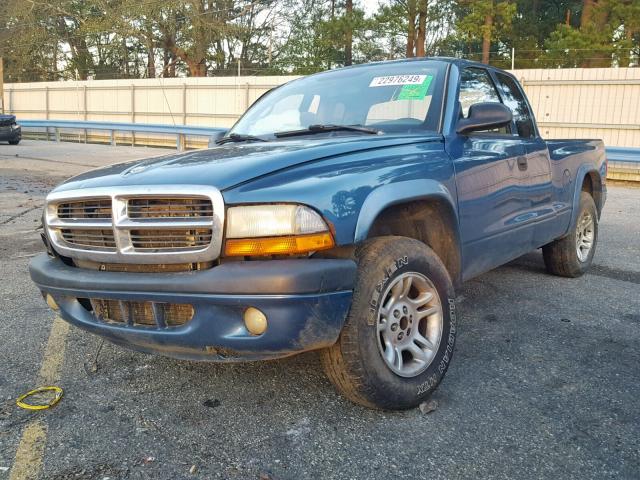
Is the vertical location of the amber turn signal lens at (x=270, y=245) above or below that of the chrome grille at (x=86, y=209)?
below

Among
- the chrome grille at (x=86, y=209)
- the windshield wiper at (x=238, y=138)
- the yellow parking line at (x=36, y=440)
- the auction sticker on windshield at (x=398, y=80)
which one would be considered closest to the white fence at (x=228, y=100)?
the auction sticker on windshield at (x=398, y=80)

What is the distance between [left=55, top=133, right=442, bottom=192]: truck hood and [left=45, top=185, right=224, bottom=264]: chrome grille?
61mm

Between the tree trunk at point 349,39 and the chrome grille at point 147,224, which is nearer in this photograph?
the chrome grille at point 147,224

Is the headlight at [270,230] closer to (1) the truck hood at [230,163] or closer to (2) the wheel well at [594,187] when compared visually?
(1) the truck hood at [230,163]

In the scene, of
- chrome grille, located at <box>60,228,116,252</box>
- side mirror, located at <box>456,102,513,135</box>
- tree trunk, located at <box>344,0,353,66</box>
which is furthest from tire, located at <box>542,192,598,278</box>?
tree trunk, located at <box>344,0,353,66</box>

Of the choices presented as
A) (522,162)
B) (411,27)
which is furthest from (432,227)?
(411,27)

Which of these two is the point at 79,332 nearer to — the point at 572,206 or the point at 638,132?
the point at 572,206

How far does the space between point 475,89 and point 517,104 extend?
2.82ft

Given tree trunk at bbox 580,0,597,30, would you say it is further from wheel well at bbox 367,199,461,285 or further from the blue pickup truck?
wheel well at bbox 367,199,461,285

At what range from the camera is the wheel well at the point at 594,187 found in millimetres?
5585

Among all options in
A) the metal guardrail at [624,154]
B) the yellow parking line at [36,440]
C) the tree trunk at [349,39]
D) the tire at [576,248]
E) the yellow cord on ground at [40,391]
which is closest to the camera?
the yellow parking line at [36,440]

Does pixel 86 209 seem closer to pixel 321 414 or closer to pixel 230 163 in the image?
pixel 230 163

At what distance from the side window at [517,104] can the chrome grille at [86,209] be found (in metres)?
2.99

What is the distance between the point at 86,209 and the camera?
2.79 m
